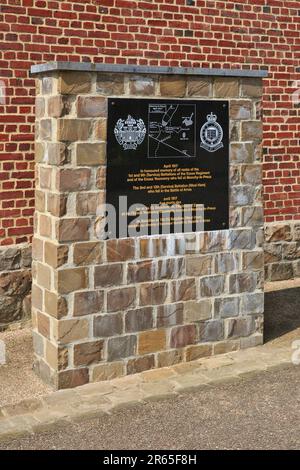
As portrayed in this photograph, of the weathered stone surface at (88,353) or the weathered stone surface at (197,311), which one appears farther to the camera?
the weathered stone surface at (197,311)

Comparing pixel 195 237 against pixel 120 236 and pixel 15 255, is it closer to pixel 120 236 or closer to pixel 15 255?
pixel 120 236

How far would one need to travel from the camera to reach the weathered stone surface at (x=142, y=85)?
534 centimetres

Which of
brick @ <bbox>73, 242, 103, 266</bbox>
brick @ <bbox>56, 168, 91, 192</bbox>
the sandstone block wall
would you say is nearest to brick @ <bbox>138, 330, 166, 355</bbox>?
the sandstone block wall

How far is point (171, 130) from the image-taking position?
5590 millimetres

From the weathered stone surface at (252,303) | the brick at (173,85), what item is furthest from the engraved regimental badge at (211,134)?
the weathered stone surface at (252,303)

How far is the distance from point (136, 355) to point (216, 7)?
15.0ft

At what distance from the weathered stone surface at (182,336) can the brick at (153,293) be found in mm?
315

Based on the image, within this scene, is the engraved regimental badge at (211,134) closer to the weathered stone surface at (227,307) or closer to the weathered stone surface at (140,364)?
the weathered stone surface at (227,307)

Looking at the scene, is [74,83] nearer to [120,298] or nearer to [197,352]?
[120,298]

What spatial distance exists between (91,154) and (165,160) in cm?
69

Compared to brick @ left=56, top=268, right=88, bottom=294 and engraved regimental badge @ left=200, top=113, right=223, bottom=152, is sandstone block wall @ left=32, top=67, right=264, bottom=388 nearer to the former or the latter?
brick @ left=56, top=268, right=88, bottom=294

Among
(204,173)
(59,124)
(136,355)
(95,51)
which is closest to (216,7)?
(95,51)

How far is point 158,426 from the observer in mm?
4477
